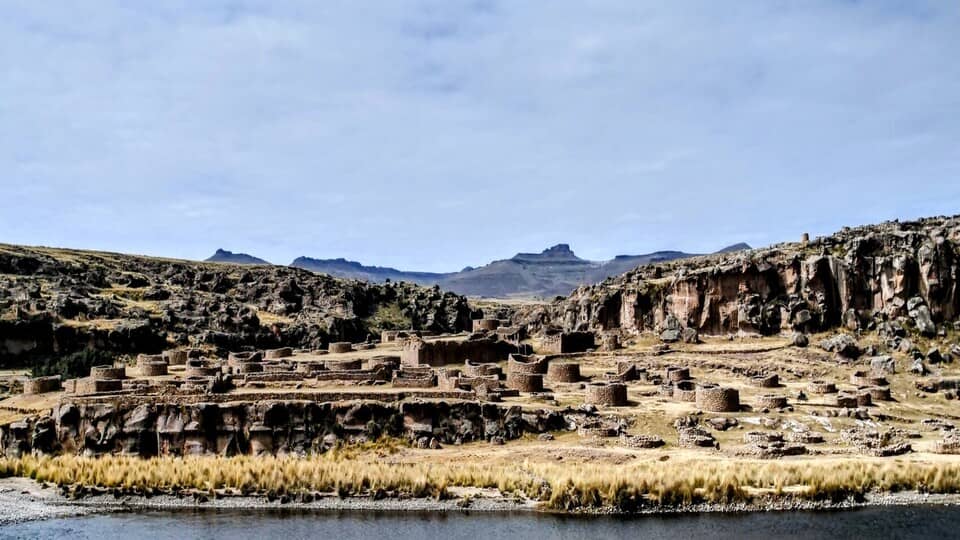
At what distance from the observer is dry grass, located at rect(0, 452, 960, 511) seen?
3303 centimetres

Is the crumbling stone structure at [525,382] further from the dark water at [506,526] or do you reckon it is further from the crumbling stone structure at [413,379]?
the dark water at [506,526]

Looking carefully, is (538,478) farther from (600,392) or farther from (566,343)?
(566,343)

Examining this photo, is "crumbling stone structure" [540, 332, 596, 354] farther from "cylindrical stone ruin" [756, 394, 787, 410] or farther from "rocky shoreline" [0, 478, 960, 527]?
"rocky shoreline" [0, 478, 960, 527]

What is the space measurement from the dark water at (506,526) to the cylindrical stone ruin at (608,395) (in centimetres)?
1247

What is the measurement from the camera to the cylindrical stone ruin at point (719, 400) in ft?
142

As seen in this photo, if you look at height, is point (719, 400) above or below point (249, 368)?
below

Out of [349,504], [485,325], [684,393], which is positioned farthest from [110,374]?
[485,325]

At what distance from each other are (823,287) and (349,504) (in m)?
51.9

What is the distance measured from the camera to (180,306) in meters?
97.4

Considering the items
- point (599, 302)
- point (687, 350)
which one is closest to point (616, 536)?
point (687, 350)

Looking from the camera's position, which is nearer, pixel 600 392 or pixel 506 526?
pixel 506 526

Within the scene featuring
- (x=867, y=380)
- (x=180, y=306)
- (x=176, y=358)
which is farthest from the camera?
(x=180, y=306)

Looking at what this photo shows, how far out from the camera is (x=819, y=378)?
188ft

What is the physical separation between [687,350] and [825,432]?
98.0ft
